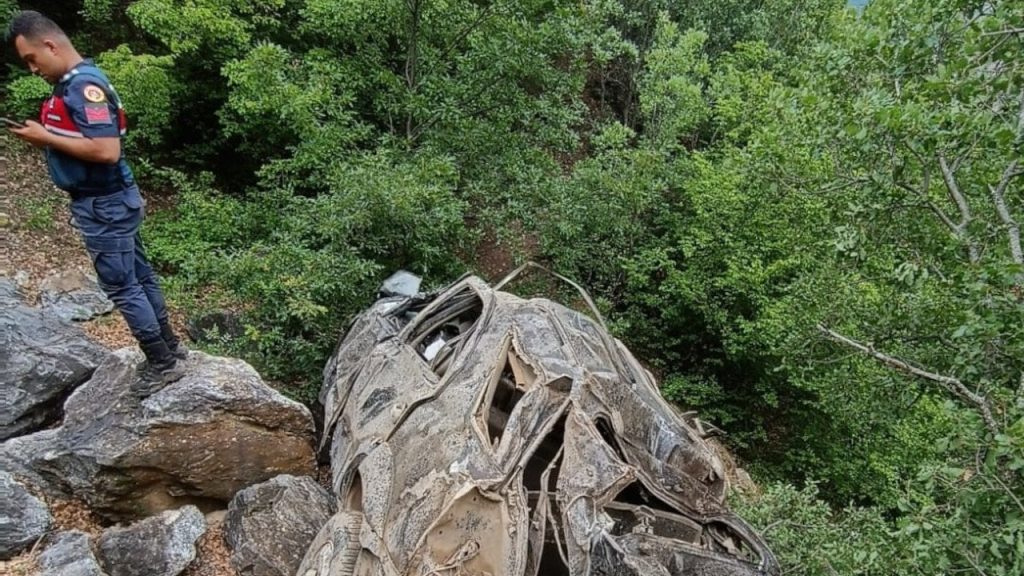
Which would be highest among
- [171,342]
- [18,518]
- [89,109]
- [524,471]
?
[89,109]

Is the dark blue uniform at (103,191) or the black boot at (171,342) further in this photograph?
the black boot at (171,342)

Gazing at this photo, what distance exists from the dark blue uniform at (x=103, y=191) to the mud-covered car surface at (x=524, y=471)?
160cm

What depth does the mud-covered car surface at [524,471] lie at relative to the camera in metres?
2.85

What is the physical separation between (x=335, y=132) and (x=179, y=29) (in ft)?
6.30

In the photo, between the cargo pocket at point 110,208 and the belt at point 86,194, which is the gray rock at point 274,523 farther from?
the belt at point 86,194

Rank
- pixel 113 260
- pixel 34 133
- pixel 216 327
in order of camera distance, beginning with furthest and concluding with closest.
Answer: pixel 216 327, pixel 113 260, pixel 34 133

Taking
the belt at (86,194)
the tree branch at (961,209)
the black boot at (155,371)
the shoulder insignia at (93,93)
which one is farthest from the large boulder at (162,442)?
the tree branch at (961,209)

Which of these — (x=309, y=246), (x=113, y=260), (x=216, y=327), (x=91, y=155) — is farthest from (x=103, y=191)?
(x=309, y=246)

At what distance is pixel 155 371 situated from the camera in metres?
4.35

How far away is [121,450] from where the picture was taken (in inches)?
162

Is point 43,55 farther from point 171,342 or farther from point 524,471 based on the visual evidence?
point 524,471

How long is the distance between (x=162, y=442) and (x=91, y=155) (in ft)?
6.58

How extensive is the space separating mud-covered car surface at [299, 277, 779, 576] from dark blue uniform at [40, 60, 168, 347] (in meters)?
1.60

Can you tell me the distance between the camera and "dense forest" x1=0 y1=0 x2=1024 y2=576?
312 centimetres
